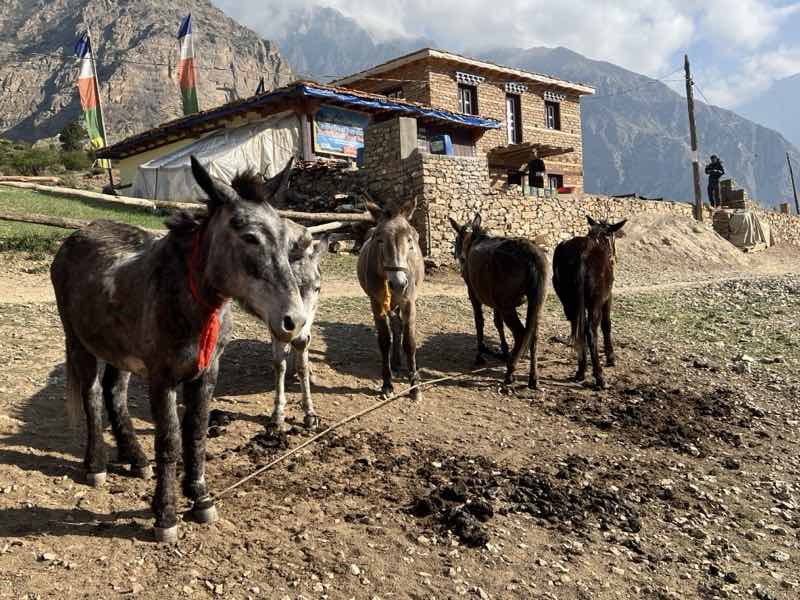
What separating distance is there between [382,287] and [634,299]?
8.66 meters

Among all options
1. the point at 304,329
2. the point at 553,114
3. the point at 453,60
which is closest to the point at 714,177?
the point at 553,114

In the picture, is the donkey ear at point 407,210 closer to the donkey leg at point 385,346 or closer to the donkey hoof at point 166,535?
the donkey leg at point 385,346

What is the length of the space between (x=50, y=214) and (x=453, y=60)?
17.9 metres

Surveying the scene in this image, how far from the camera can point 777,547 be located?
4340 mm

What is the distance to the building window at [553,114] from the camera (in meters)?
30.7

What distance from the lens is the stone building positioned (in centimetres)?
2602

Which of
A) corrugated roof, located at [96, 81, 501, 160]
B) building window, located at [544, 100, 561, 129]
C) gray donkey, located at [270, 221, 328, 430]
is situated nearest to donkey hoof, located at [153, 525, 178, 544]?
gray donkey, located at [270, 221, 328, 430]

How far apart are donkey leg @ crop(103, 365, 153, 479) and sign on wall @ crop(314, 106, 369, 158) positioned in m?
18.1

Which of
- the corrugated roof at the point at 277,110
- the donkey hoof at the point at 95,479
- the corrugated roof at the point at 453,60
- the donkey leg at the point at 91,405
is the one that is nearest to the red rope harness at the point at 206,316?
the donkey leg at the point at 91,405

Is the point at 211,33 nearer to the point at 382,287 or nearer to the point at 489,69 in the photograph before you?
the point at 489,69

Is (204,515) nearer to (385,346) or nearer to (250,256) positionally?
(250,256)

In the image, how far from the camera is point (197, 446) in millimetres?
3693

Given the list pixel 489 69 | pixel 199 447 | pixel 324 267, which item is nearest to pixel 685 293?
pixel 324 267

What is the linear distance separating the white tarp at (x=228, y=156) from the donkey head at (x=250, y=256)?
17504 mm
